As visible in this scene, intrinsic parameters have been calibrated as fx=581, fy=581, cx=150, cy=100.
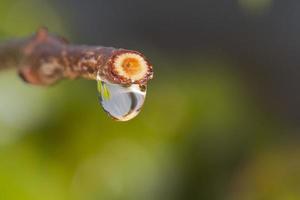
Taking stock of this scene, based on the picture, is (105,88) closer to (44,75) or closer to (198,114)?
(44,75)

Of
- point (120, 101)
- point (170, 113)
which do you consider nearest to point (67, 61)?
point (120, 101)

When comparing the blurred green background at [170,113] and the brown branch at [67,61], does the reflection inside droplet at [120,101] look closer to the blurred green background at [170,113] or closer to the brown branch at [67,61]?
the brown branch at [67,61]

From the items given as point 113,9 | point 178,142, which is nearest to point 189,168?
point 178,142

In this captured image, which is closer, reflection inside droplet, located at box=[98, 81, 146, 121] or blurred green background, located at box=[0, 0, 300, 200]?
reflection inside droplet, located at box=[98, 81, 146, 121]

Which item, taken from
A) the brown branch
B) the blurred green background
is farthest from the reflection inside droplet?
the blurred green background

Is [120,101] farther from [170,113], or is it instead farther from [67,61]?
[170,113]

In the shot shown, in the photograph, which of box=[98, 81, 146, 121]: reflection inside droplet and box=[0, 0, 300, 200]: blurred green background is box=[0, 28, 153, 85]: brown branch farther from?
box=[0, 0, 300, 200]: blurred green background
